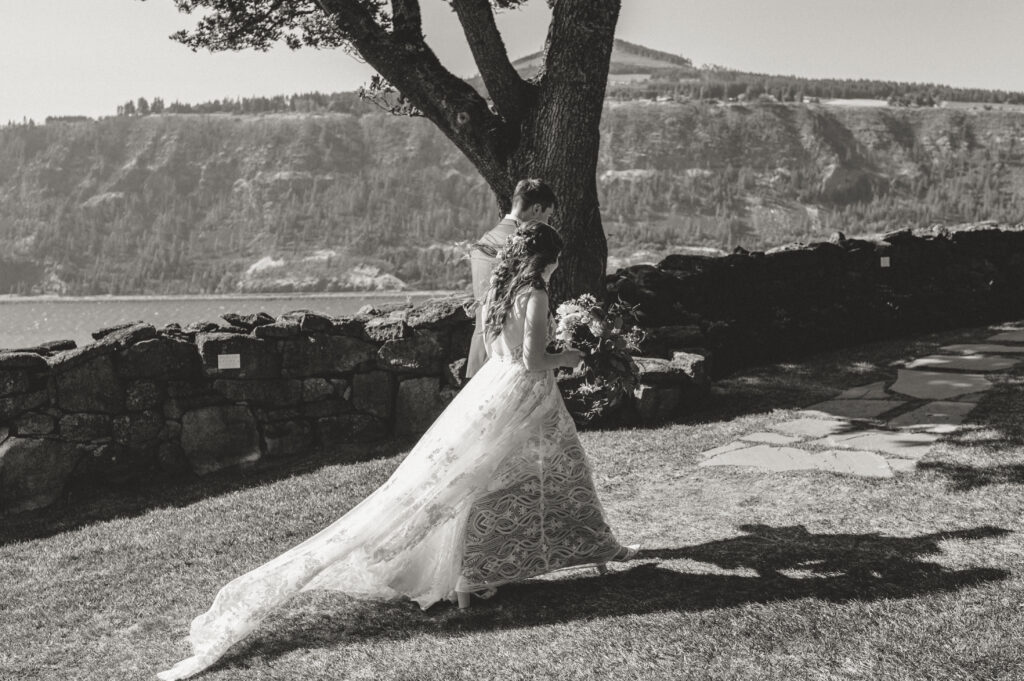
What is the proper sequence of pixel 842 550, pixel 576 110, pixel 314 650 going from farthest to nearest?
pixel 576 110
pixel 842 550
pixel 314 650

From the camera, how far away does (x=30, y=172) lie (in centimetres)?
12056

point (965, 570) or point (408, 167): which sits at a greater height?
point (408, 167)

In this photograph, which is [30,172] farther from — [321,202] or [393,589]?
[393,589]

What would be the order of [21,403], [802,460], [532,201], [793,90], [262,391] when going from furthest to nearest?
[793,90] < [262,391] < [21,403] < [802,460] < [532,201]

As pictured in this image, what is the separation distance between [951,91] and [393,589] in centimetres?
16228

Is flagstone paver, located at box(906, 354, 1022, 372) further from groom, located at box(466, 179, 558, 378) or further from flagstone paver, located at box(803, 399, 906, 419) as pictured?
groom, located at box(466, 179, 558, 378)

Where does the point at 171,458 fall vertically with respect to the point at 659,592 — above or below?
below

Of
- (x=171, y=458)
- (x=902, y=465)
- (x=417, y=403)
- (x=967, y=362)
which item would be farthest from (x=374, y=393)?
(x=967, y=362)

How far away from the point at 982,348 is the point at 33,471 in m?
11.4

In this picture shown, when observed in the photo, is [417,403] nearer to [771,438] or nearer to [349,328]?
[349,328]

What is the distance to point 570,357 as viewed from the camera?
4.39 m

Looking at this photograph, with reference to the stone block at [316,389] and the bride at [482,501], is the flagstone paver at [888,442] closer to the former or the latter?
the bride at [482,501]

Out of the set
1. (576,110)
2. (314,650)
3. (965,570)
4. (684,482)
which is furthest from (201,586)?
(576,110)

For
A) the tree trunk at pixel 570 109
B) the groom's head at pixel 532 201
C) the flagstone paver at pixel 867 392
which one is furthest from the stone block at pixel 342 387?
the flagstone paver at pixel 867 392
